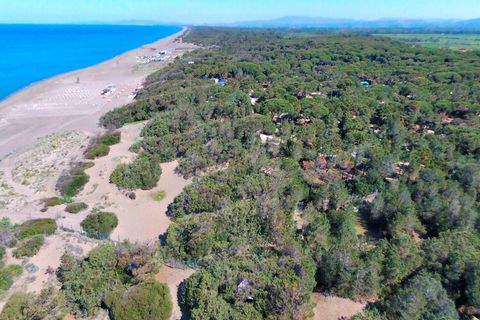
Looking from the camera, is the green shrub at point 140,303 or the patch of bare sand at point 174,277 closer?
the green shrub at point 140,303

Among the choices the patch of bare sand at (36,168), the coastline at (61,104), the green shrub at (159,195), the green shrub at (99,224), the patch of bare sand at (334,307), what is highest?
the patch of bare sand at (334,307)

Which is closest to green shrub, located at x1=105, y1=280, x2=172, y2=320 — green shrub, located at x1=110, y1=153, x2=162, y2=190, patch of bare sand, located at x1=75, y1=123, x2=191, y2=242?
patch of bare sand, located at x1=75, y1=123, x2=191, y2=242

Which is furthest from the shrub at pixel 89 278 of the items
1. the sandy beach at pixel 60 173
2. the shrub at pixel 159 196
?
the shrub at pixel 159 196

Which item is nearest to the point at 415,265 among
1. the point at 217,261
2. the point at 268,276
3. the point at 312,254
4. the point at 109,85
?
the point at 312,254

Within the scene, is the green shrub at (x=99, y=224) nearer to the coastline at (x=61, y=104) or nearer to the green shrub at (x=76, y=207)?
the green shrub at (x=76, y=207)

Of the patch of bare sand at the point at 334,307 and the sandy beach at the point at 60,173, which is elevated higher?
the patch of bare sand at the point at 334,307

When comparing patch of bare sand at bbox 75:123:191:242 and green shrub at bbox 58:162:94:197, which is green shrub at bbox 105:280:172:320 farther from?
green shrub at bbox 58:162:94:197

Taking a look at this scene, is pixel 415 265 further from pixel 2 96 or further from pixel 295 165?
pixel 2 96
